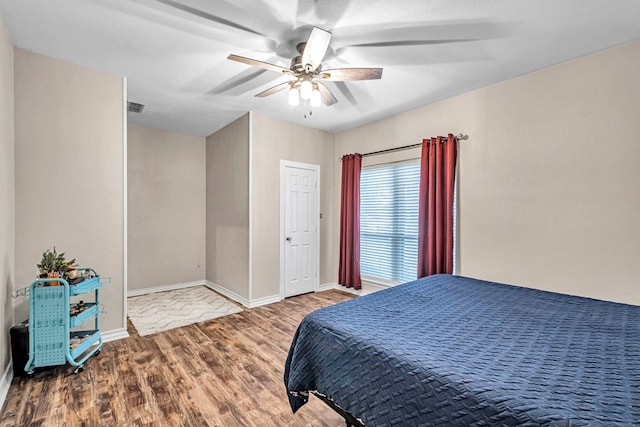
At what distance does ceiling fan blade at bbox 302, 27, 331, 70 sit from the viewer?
1932 mm

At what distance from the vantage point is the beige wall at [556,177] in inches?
93.2

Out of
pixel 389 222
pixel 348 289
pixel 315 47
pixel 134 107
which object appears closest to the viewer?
pixel 315 47

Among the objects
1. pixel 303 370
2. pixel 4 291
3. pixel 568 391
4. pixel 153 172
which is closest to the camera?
pixel 568 391

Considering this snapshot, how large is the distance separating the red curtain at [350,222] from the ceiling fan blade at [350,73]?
7.15 ft

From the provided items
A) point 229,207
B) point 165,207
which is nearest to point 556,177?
point 229,207

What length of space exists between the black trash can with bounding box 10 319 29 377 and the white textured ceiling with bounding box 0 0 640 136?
2.31m

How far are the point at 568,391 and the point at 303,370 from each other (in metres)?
1.12

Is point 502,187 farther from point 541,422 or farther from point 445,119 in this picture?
point 541,422

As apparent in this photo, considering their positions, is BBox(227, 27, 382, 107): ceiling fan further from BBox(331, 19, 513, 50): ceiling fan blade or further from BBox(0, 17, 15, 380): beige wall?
BBox(0, 17, 15, 380): beige wall

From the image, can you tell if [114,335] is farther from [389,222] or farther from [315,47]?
[389,222]

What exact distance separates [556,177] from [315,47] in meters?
2.49

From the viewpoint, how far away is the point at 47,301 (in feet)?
7.32

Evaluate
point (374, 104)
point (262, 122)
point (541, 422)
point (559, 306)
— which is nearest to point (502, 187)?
point (559, 306)

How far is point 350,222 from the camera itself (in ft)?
15.0
